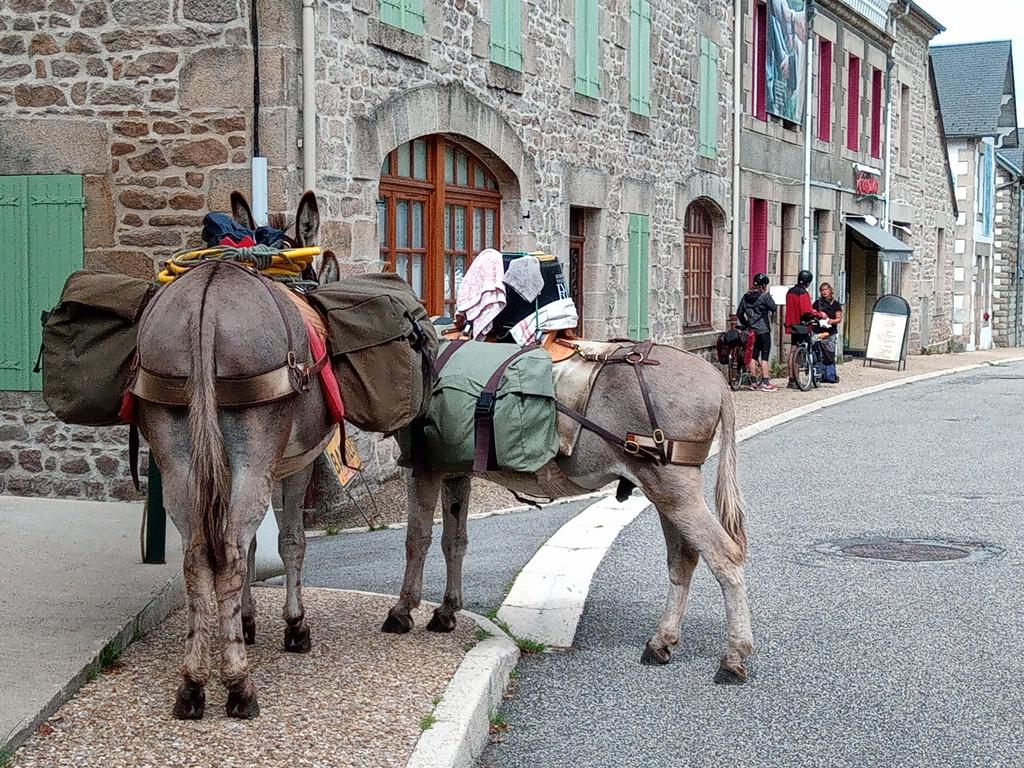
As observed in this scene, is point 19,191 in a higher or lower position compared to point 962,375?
higher

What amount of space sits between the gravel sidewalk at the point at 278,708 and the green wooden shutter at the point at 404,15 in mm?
6350

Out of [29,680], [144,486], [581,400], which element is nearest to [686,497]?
[581,400]

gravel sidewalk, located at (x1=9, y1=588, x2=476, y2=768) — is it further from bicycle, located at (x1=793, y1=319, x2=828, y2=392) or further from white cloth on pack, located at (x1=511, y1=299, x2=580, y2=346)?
bicycle, located at (x1=793, y1=319, x2=828, y2=392)

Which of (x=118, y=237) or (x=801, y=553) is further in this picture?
(x=118, y=237)

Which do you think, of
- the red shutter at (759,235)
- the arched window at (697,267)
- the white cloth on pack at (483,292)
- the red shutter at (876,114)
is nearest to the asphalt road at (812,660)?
the white cloth on pack at (483,292)

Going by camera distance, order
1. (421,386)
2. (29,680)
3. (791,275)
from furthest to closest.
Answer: (791,275), (421,386), (29,680)

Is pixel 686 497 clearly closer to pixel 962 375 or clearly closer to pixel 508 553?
pixel 508 553

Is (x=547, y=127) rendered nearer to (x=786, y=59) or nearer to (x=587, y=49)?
(x=587, y=49)

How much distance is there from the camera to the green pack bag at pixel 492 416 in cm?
605

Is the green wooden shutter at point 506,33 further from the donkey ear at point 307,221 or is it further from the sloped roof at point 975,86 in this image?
the sloped roof at point 975,86

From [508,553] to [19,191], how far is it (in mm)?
4884

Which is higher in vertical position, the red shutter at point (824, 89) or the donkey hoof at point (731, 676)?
the red shutter at point (824, 89)

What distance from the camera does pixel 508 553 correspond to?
8.76 m

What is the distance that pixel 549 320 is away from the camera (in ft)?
21.4
